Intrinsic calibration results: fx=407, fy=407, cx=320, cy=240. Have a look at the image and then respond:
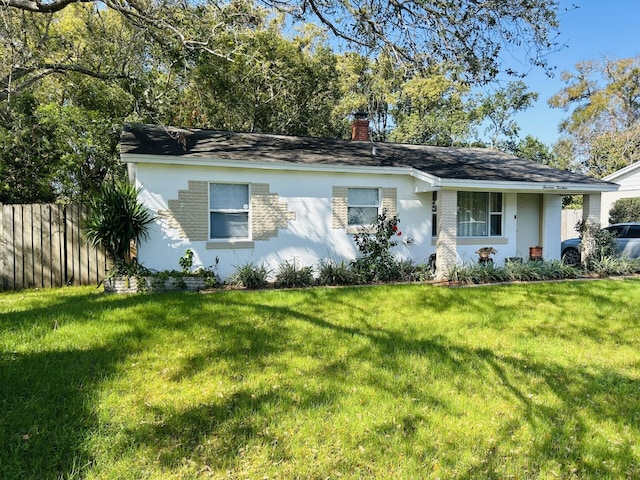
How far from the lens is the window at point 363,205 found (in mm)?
11438

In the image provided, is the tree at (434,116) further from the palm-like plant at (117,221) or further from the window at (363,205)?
the palm-like plant at (117,221)

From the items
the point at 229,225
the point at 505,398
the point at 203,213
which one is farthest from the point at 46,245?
the point at 505,398

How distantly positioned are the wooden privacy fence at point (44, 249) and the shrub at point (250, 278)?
3.61m

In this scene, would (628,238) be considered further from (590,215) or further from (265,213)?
(265,213)

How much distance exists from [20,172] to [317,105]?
13.3 meters

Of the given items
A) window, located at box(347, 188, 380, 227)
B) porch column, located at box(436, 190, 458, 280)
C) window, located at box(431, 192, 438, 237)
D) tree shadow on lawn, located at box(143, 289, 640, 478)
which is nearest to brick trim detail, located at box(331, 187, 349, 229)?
window, located at box(347, 188, 380, 227)

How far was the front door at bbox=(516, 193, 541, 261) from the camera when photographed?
45.7 feet

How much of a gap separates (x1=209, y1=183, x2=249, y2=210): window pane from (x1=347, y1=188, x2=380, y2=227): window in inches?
114

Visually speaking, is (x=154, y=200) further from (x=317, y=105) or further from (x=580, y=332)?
(x=317, y=105)

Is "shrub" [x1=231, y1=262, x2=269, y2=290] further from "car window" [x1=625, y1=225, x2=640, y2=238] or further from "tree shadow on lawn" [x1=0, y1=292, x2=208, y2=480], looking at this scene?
"car window" [x1=625, y1=225, x2=640, y2=238]

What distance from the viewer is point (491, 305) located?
25.3 feet

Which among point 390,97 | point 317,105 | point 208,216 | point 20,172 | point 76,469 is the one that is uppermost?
point 390,97

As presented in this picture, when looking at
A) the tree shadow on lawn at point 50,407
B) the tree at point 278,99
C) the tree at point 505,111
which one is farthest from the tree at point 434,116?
the tree shadow on lawn at point 50,407

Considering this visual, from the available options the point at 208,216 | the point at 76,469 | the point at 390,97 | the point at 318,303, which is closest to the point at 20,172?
the point at 208,216
